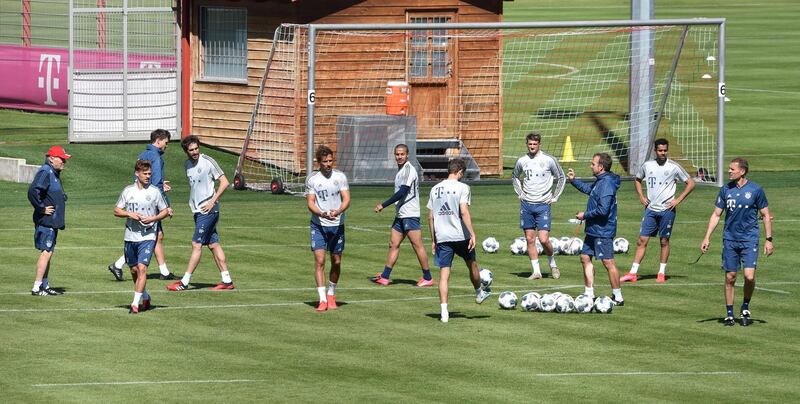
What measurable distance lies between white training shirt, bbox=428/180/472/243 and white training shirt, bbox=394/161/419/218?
8.26 ft

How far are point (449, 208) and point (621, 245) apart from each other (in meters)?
7.37

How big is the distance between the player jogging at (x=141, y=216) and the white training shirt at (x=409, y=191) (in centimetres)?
396

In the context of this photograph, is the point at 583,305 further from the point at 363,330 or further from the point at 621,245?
the point at 621,245

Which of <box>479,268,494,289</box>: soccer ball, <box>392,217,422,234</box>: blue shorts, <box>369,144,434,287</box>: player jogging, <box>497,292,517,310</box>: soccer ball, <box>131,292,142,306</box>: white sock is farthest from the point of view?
<box>392,217,422,234</box>: blue shorts

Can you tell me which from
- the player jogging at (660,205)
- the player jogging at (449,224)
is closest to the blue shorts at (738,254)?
the player jogging at (449,224)

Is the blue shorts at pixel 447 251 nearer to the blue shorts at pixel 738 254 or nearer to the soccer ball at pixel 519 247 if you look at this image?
the blue shorts at pixel 738 254

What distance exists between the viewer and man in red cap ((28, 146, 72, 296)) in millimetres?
21141

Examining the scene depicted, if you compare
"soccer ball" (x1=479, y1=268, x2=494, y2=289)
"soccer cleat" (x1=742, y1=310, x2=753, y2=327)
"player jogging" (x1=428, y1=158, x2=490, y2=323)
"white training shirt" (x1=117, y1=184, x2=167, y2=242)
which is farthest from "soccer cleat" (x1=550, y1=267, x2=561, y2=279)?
"white training shirt" (x1=117, y1=184, x2=167, y2=242)

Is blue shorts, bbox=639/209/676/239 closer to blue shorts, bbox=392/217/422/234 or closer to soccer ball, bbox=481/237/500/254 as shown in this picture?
soccer ball, bbox=481/237/500/254

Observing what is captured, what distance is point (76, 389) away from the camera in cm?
1583

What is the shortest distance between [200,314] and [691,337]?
6.36 meters

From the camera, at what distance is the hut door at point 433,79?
36.9 m

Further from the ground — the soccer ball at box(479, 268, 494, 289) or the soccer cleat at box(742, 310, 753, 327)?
the soccer ball at box(479, 268, 494, 289)

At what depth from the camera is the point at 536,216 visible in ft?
77.0
